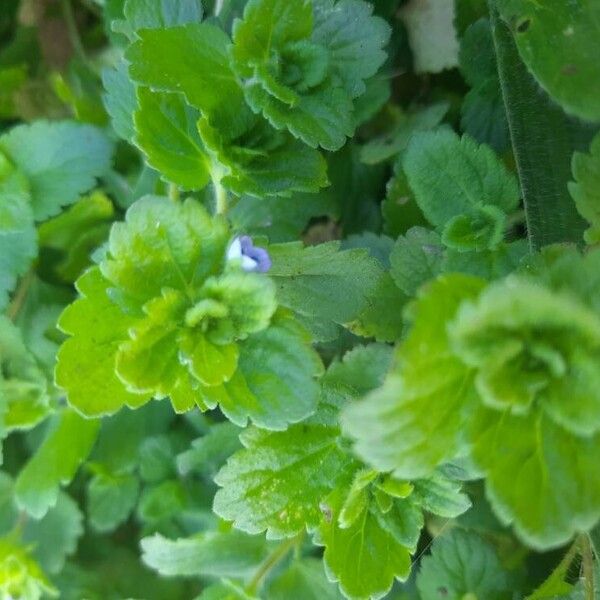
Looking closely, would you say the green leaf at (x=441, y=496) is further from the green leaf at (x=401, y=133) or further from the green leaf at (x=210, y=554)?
the green leaf at (x=401, y=133)

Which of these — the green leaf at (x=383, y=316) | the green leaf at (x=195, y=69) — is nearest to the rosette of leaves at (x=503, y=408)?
the green leaf at (x=383, y=316)

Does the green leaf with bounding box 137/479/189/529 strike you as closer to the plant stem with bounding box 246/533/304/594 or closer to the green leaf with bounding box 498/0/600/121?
the plant stem with bounding box 246/533/304/594

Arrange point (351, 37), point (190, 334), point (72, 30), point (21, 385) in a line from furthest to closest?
point (72, 30), point (21, 385), point (351, 37), point (190, 334)

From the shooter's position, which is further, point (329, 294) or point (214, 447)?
point (214, 447)

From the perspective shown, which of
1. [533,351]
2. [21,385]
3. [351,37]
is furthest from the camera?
[21,385]

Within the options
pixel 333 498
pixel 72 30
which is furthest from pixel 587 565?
pixel 72 30

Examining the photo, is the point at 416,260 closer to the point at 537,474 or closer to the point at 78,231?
the point at 537,474

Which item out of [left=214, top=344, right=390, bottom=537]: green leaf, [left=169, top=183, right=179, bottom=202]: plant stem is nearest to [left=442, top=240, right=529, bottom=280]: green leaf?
[left=214, top=344, right=390, bottom=537]: green leaf
